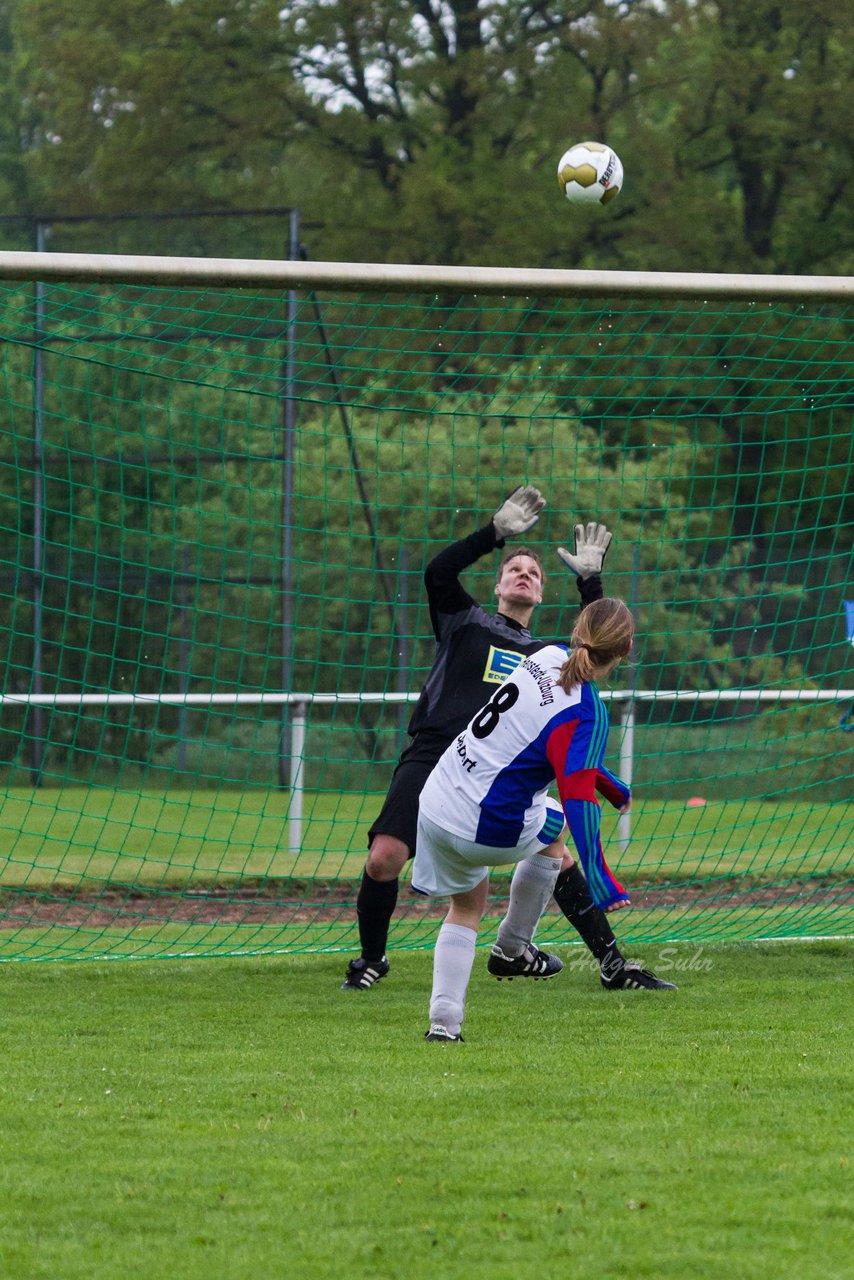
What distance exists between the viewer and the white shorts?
5.15 metres

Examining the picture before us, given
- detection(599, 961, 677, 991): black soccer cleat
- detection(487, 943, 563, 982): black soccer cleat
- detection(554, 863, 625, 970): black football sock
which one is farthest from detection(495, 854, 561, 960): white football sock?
detection(599, 961, 677, 991): black soccer cleat

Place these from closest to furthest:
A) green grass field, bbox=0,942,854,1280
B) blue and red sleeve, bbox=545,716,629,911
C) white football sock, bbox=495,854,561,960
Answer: green grass field, bbox=0,942,854,1280 → blue and red sleeve, bbox=545,716,629,911 → white football sock, bbox=495,854,561,960

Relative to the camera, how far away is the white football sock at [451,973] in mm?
5195

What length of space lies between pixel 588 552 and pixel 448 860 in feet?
4.56

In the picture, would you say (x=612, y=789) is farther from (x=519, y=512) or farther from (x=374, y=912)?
(x=374, y=912)

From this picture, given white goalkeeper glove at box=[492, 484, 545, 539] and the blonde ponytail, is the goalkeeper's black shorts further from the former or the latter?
the blonde ponytail

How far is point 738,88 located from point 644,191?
6.97 ft

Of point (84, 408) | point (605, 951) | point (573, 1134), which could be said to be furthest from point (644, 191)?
point (573, 1134)

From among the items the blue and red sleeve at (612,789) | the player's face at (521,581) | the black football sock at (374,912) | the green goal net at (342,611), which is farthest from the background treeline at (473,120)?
the blue and red sleeve at (612,789)

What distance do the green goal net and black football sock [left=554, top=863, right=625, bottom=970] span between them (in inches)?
77.5

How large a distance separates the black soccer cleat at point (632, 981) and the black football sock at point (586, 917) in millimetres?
31

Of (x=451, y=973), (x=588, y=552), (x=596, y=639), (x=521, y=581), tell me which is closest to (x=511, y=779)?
(x=596, y=639)

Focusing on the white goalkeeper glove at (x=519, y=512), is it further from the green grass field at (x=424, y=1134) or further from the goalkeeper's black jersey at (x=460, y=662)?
the green grass field at (x=424, y=1134)

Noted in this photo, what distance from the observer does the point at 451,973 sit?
5.20 meters
